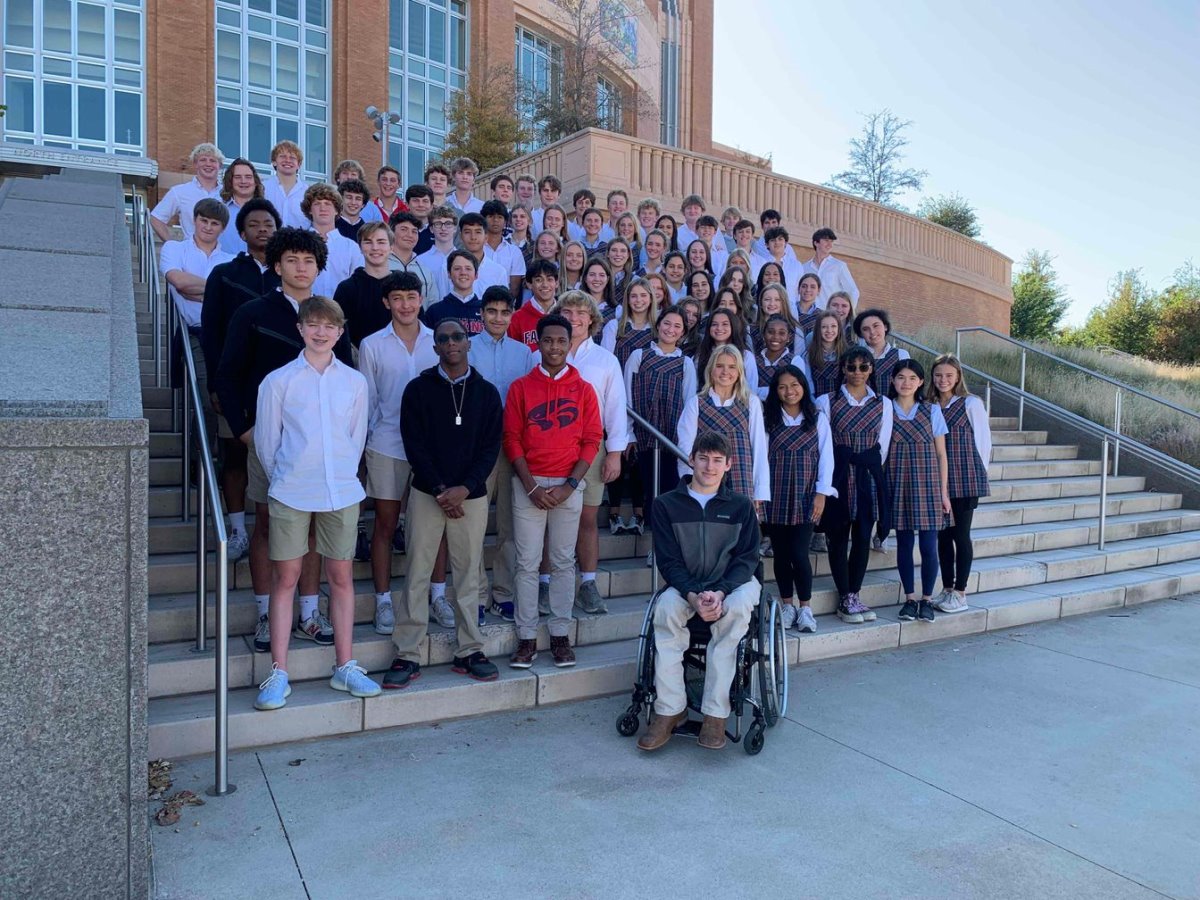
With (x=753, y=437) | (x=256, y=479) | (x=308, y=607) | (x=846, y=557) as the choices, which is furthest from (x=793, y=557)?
(x=256, y=479)

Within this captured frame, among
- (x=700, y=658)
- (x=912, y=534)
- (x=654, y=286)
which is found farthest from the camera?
(x=654, y=286)

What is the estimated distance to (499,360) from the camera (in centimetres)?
532

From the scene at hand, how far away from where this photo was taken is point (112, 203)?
666 centimetres

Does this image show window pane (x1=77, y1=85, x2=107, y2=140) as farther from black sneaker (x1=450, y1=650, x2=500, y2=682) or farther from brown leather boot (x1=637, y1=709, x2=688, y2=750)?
brown leather boot (x1=637, y1=709, x2=688, y2=750)

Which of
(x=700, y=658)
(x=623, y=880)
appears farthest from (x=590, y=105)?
(x=623, y=880)

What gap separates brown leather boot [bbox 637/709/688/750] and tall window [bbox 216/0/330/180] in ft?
68.6

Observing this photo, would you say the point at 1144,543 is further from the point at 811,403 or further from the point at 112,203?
the point at 112,203

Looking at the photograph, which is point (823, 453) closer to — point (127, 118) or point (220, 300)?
point (220, 300)

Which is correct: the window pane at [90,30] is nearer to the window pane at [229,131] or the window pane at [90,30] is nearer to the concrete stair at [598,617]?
the window pane at [229,131]

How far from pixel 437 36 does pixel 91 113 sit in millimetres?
9060

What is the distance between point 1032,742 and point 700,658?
1.68 meters

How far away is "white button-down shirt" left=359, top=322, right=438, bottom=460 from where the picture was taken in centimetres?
477

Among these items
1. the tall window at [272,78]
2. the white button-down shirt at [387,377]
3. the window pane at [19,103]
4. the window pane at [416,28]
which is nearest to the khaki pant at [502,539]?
the white button-down shirt at [387,377]

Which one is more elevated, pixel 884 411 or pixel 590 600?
pixel 884 411
